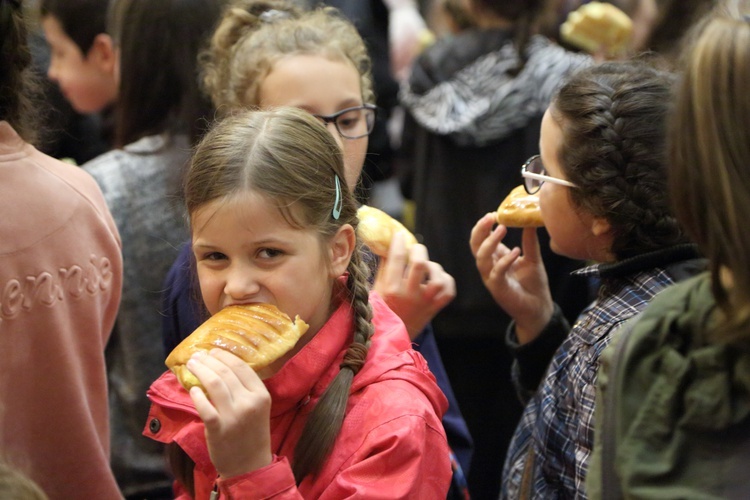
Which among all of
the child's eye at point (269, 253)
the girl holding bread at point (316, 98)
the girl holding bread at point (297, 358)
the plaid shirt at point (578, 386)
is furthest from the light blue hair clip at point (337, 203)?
the plaid shirt at point (578, 386)

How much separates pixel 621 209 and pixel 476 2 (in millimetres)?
1879

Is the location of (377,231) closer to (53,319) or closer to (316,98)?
(316,98)

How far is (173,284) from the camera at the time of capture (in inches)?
96.2

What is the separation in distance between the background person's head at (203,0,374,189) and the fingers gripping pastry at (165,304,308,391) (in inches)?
25.6

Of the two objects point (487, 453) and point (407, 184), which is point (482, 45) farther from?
point (487, 453)

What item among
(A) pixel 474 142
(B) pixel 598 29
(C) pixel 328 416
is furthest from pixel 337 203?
(B) pixel 598 29

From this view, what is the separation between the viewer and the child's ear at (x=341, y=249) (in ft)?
6.34

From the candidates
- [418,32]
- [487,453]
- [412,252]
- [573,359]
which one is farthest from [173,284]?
[418,32]

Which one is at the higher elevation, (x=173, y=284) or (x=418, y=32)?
(x=173, y=284)

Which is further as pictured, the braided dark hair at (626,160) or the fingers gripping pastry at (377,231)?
Result: the fingers gripping pastry at (377,231)

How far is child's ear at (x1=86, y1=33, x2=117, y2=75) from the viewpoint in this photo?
3.50 meters

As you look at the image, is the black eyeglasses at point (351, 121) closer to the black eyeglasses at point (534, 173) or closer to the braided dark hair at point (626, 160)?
the black eyeglasses at point (534, 173)

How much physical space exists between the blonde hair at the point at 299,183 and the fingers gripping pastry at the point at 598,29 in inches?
98.2

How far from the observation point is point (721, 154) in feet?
4.31
